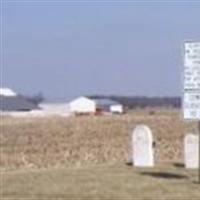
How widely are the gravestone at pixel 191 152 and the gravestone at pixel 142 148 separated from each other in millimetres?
941

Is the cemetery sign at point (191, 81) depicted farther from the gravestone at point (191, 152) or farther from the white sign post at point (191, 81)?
the gravestone at point (191, 152)

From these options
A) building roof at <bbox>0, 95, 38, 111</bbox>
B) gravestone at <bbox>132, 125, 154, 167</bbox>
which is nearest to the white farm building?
building roof at <bbox>0, 95, 38, 111</bbox>

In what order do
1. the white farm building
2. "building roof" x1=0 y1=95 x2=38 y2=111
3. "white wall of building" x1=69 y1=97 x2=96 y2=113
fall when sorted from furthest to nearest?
1. "white wall of building" x1=69 y1=97 x2=96 y2=113
2. the white farm building
3. "building roof" x1=0 y1=95 x2=38 y2=111

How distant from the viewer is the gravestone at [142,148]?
22.2 metres

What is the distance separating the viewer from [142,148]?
22359 mm

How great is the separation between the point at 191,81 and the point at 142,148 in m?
4.45

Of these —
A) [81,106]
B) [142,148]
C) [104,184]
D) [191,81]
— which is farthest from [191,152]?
[81,106]

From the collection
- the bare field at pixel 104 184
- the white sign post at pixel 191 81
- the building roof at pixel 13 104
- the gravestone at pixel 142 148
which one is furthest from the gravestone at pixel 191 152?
the building roof at pixel 13 104

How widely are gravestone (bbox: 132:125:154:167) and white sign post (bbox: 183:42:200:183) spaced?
398cm

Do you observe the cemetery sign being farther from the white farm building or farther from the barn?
the barn

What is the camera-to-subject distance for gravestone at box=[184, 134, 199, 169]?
21547 mm

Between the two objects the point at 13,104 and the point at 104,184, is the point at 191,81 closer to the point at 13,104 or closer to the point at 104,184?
the point at 104,184

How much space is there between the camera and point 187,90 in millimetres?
18375

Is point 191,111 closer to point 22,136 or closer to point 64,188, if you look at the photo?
point 64,188
